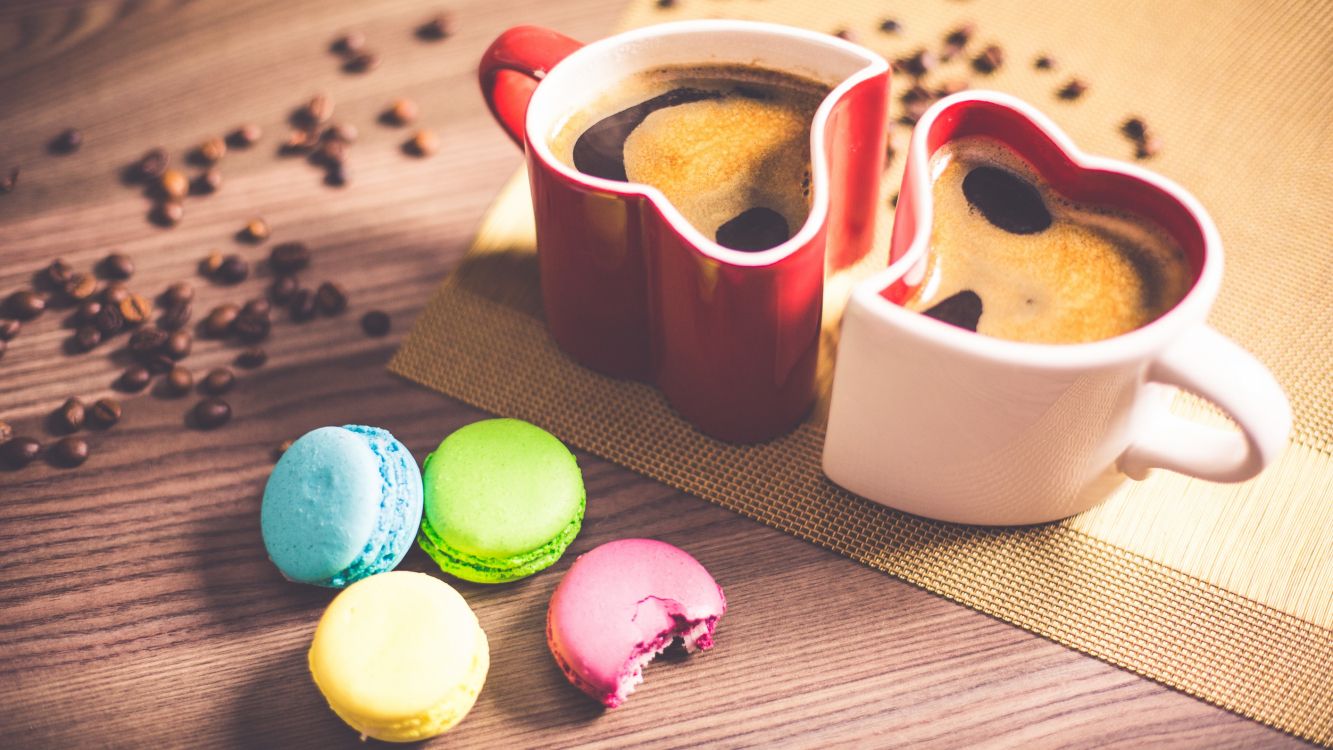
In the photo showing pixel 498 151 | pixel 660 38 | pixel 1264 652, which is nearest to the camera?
pixel 1264 652

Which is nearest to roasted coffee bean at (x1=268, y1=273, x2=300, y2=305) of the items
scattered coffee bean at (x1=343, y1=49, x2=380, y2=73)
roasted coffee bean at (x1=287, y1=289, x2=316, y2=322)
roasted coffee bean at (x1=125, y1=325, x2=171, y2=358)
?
roasted coffee bean at (x1=287, y1=289, x2=316, y2=322)

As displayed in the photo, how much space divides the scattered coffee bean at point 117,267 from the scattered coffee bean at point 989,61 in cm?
108

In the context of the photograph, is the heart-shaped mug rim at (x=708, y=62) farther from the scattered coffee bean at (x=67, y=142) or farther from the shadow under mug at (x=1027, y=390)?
the scattered coffee bean at (x=67, y=142)

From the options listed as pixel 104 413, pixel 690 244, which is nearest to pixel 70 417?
pixel 104 413

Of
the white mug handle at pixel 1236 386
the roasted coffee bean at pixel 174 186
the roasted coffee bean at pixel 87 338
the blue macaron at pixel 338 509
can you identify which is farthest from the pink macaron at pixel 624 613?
the roasted coffee bean at pixel 174 186

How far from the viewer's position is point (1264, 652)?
890 mm

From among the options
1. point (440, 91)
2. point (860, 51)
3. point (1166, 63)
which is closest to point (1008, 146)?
point (860, 51)

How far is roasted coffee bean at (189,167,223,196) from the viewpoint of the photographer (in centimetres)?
125

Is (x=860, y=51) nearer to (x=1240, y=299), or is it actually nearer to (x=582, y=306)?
(x=582, y=306)

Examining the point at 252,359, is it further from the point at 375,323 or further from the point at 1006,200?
the point at 1006,200

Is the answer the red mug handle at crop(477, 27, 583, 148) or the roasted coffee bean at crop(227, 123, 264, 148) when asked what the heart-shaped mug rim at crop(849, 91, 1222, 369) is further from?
the roasted coffee bean at crop(227, 123, 264, 148)

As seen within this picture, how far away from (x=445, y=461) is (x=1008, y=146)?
0.62 meters

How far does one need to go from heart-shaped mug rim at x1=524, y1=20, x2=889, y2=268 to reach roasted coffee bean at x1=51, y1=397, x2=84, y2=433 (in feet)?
1.95

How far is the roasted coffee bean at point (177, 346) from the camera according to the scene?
1117 mm
